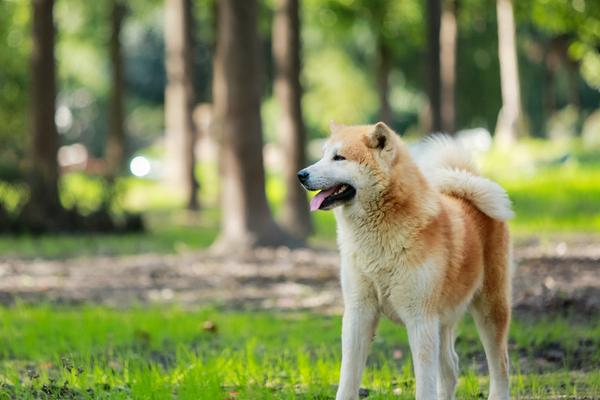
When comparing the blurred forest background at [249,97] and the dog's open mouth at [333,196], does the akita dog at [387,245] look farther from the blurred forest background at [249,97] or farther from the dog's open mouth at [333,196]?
the blurred forest background at [249,97]

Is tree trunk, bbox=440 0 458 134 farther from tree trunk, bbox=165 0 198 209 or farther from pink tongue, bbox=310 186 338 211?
pink tongue, bbox=310 186 338 211

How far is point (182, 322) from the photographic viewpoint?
9.80 metres

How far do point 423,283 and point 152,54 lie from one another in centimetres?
5569

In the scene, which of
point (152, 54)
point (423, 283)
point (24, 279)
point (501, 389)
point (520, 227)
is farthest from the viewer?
point (152, 54)

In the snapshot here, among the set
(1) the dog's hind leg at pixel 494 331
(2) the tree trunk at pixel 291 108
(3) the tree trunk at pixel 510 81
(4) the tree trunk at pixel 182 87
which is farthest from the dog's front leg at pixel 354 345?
(3) the tree trunk at pixel 510 81

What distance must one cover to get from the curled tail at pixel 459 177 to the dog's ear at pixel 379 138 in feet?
3.25

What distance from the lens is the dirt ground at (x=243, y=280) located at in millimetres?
11336

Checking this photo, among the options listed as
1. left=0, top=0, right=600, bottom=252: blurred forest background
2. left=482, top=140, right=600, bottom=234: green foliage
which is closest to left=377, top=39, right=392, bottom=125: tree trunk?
left=0, top=0, right=600, bottom=252: blurred forest background

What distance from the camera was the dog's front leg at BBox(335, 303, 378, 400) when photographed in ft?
19.2

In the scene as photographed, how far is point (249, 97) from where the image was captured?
51.0 ft

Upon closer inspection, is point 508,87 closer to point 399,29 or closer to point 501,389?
point 399,29

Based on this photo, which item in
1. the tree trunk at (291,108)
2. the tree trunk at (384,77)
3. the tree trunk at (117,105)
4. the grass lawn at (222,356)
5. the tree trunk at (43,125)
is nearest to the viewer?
the grass lawn at (222,356)

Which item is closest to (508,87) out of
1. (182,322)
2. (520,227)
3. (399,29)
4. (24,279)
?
(399,29)

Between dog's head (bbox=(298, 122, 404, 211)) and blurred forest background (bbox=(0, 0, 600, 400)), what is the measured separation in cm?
133
